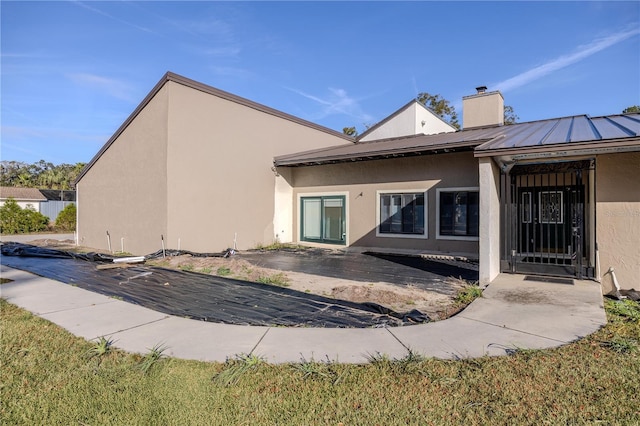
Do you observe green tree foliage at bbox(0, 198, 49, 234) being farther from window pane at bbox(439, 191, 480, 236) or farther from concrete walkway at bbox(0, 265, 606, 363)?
window pane at bbox(439, 191, 480, 236)

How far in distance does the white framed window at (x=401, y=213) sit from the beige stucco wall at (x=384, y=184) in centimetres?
14

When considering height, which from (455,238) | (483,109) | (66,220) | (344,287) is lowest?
(344,287)

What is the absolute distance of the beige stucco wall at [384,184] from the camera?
37.1ft

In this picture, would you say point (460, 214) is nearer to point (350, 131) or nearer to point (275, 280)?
point (275, 280)

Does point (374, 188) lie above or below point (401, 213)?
above

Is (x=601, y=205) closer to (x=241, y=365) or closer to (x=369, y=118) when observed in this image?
(x=241, y=365)

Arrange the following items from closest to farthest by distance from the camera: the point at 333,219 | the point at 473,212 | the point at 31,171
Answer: the point at 473,212 → the point at 333,219 → the point at 31,171

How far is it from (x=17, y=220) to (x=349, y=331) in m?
28.2

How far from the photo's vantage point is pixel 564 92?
17.4 m

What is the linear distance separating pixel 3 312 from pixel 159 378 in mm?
4062

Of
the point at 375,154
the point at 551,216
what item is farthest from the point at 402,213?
the point at 551,216

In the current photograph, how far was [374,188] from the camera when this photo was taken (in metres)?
13.1

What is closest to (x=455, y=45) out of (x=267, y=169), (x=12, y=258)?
(x=267, y=169)

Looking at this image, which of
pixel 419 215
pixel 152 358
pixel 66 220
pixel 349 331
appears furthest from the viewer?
pixel 66 220
